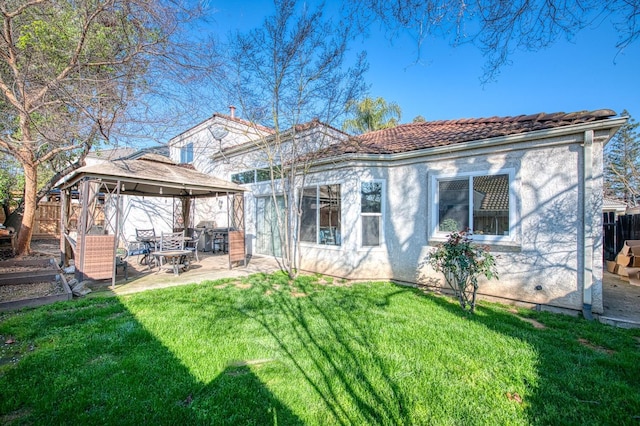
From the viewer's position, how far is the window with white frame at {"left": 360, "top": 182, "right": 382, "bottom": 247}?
26.6ft

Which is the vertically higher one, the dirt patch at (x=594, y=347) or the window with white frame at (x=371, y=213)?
the window with white frame at (x=371, y=213)

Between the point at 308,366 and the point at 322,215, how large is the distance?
5.88 meters

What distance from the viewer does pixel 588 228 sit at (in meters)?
5.31

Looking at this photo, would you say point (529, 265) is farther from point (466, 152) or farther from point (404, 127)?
point (404, 127)

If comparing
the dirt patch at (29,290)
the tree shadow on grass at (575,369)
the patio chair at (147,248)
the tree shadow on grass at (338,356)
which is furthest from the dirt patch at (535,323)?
the patio chair at (147,248)

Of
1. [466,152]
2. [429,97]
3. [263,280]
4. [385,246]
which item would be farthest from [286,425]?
[429,97]

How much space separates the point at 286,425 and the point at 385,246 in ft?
A: 20.0

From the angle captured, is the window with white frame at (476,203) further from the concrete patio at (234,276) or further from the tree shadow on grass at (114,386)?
the tree shadow on grass at (114,386)

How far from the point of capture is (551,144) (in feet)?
18.8

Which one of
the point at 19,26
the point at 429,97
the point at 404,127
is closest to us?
the point at 19,26

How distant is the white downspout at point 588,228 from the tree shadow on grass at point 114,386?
6010 millimetres

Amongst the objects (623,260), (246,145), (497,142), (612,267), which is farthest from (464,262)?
(246,145)

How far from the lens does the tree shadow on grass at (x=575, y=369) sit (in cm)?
265

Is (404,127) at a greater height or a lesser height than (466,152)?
greater
